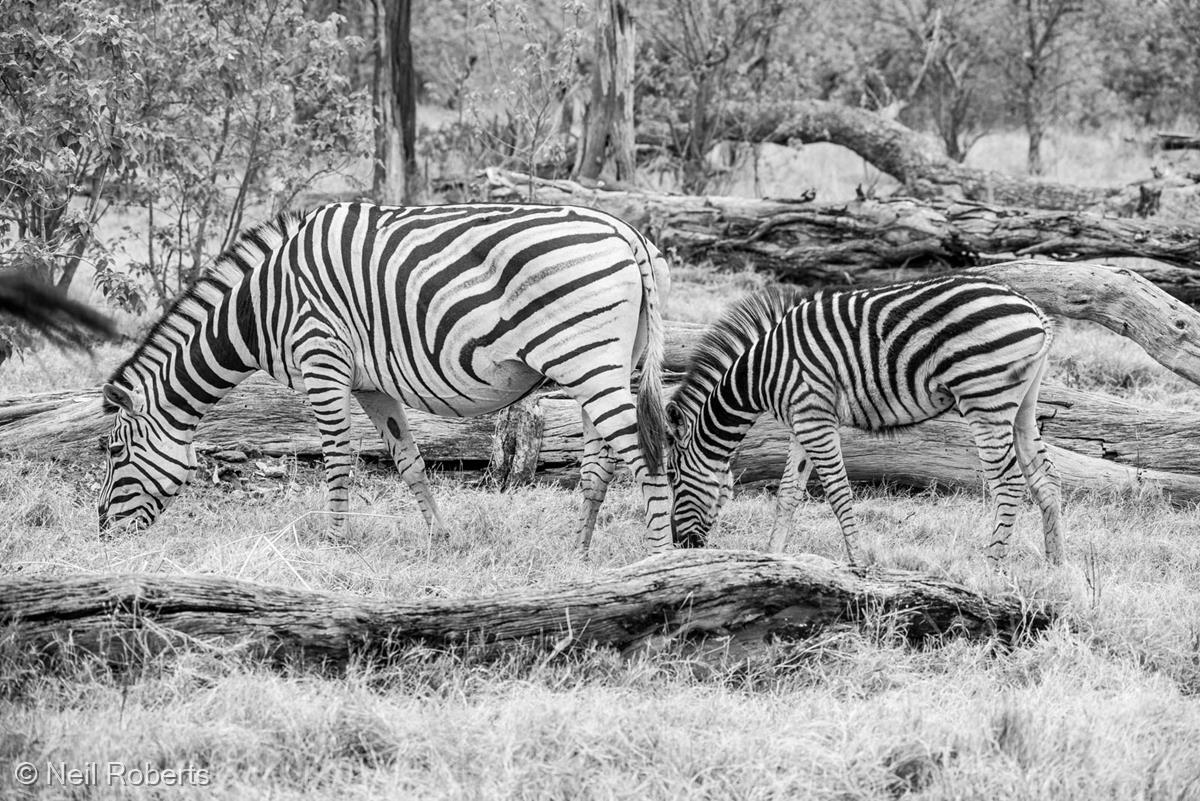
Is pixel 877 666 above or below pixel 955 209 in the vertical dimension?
below

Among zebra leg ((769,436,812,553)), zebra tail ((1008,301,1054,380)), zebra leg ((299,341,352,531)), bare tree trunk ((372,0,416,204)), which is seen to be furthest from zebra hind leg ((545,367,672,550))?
bare tree trunk ((372,0,416,204))

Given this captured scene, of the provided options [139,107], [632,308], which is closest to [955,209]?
[632,308]

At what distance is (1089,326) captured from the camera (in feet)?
40.8

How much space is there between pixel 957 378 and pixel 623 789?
3.68 m

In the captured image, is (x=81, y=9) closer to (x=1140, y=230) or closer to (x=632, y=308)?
(x=632, y=308)

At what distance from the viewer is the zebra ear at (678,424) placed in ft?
24.4

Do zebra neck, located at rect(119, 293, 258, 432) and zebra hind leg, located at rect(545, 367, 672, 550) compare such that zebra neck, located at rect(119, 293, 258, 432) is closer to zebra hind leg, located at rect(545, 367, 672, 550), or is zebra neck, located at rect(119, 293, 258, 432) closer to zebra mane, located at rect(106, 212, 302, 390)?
zebra mane, located at rect(106, 212, 302, 390)

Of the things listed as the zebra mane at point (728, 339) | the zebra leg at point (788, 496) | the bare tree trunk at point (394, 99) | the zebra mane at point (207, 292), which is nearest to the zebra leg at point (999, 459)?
the zebra leg at point (788, 496)

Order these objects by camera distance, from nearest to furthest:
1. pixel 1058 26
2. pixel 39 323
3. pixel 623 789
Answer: pixel 39 323 → pixel 623 789 → pixel 1058 26

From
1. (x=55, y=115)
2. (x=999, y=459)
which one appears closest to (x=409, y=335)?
(x=999, y=459)

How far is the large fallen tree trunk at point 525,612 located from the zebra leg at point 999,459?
1691 millimetres

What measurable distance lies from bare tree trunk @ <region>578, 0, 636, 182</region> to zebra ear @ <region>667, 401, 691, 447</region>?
8604 mm

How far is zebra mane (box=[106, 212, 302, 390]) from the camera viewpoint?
7207mm

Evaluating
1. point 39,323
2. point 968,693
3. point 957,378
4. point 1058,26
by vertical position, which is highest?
point 1058,26
